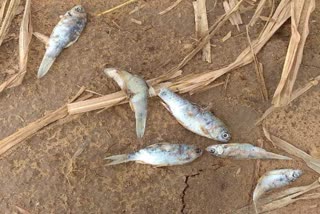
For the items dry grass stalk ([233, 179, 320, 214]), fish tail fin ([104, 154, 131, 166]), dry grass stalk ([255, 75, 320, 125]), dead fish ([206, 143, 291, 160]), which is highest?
dry grass stalk ([255, 75, 320, 125])

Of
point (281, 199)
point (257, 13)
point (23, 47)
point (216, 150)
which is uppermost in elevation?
point (257, 13)

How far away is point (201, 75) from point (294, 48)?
510 mm

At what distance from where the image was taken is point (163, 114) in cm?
308

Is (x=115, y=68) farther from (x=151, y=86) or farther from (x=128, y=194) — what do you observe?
(x=128, y=194)

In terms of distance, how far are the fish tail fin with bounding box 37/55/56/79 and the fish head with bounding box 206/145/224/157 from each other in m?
0.95

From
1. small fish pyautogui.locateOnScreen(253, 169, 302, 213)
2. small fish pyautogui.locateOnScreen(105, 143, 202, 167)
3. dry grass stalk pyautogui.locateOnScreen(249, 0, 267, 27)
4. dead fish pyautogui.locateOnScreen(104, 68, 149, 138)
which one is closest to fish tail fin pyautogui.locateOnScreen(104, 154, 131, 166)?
small fish pyautogui.locateOnScreen(105, 143, 202, 167)

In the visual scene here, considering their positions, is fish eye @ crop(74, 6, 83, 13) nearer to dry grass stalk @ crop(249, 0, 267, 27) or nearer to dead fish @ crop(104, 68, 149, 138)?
dead fish @ crop(104, 68, 149, 138)

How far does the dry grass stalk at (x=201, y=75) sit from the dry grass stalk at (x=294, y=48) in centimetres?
6

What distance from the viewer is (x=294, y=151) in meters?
3.01

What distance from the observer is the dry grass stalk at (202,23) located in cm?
326

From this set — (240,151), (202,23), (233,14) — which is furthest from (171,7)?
(240,151)

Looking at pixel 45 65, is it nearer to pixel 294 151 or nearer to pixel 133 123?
pixel 133 123

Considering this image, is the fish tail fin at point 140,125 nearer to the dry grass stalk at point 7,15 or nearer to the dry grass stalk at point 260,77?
the dry grass stalk at point 260,77

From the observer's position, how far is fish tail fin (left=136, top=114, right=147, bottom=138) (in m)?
3.03
